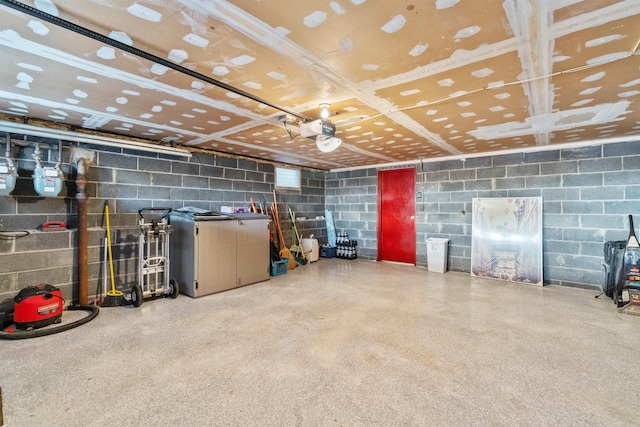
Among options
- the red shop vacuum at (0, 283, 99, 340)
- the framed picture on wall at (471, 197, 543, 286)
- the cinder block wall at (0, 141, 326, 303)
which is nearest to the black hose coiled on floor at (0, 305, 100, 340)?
the red shop vacuum at (0, 283, 99, 340)

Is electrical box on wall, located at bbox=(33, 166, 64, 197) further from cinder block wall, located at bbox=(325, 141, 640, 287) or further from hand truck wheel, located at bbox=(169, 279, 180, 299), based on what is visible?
cinder block wall, located at bbox=(325, 141, 640, 287)

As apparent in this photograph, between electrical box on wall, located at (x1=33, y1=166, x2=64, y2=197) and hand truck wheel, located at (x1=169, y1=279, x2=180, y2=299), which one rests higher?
electrical box on wall, located at (x1=33, y1=166, x2=64, y2=197)

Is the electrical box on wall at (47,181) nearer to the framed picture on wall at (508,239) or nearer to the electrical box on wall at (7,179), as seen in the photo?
the electrical box on wall at (7,179)

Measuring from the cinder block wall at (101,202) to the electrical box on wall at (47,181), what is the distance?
193mm

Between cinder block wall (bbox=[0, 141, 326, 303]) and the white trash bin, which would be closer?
cinder block wall (bbox=[0, 141, 326, 303])

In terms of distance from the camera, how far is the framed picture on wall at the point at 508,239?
4762mm

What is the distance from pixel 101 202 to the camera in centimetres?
379

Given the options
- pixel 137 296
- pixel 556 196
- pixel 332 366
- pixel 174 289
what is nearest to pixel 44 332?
pixel 137 296

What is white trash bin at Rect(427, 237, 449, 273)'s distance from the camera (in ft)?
18.0

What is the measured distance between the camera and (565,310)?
3.47 m

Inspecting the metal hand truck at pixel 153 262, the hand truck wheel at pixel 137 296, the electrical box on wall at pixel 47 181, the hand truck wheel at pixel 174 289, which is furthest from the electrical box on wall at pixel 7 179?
the hand truck wheel at pixel 174 289

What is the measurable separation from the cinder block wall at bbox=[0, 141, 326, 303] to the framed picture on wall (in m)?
4.29

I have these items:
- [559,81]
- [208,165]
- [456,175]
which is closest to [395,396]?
[559,81]

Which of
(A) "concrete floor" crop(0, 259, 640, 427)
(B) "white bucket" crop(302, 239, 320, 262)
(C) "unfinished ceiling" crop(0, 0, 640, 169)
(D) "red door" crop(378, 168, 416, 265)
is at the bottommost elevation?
(A) "concrete floor" crop(0, 259, 640, 427)
